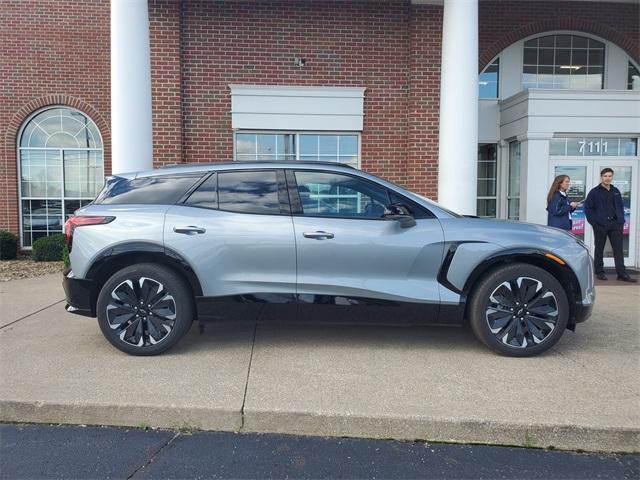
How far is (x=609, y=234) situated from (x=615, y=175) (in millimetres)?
1411

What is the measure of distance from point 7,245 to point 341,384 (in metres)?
8.79

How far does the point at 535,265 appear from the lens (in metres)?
4.48

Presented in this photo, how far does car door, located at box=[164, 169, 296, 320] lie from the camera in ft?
14.3

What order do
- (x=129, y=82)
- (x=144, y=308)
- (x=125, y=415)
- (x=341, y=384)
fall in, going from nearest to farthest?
(x=125, y=415) → (x=341, y=384) → (x=144, y=308) → (x=129, y=82)

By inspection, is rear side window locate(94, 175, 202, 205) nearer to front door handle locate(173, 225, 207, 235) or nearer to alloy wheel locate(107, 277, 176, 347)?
front door handle locate(173, 225, 207, 235)

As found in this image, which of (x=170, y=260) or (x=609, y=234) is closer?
(x=170, y=260)

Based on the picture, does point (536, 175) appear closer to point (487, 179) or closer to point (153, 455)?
point (487, 179)

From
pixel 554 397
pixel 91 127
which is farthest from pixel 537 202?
pixel 91 127

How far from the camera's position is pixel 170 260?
4.42 meters

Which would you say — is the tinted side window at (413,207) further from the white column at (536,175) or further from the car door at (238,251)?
the white column at (536,175)

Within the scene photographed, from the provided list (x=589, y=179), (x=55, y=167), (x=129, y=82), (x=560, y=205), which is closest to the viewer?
(x=560, y=205)

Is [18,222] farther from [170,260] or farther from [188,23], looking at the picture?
[170,260]

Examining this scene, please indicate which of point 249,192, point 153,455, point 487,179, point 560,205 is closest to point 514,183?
point 487,179

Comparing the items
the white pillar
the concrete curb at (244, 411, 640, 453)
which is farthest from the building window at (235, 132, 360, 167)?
the concrete curb at (244, 411, 640, 453)
